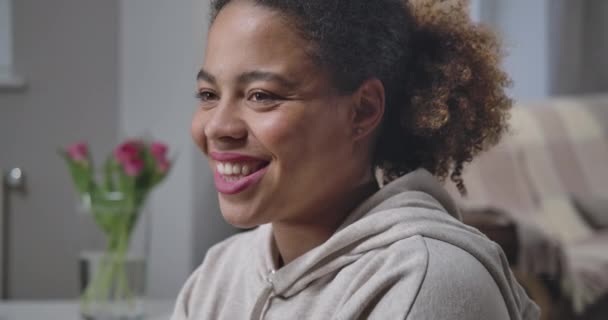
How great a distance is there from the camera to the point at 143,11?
251 cm

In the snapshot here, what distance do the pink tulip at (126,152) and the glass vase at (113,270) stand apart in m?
0.08

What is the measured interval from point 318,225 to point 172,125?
170 centimetres

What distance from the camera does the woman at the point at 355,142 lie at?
75 centimetres

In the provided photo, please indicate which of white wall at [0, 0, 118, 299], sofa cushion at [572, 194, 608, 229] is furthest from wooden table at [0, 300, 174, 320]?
sofa cushion at [572, 194, 608, 229]

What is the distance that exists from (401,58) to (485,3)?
9.92ft

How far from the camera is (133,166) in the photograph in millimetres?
1988

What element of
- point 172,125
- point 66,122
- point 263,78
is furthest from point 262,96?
point 66,122

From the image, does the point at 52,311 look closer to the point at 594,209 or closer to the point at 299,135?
the point at 299,135

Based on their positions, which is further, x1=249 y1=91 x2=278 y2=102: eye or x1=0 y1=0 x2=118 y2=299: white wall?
x1=0 y1=0 x2=118 y2=299: white wall

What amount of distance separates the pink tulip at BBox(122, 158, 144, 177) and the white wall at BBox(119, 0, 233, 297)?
42 cm

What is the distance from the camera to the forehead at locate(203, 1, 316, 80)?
762mm

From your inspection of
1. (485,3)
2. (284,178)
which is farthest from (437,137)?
(485,3)

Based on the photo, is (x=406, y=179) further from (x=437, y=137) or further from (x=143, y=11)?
Result: (x=143, y=11)

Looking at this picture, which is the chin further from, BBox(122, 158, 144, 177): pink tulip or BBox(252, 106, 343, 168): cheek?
BBox(122, 158, 144, 177): pink tulip
